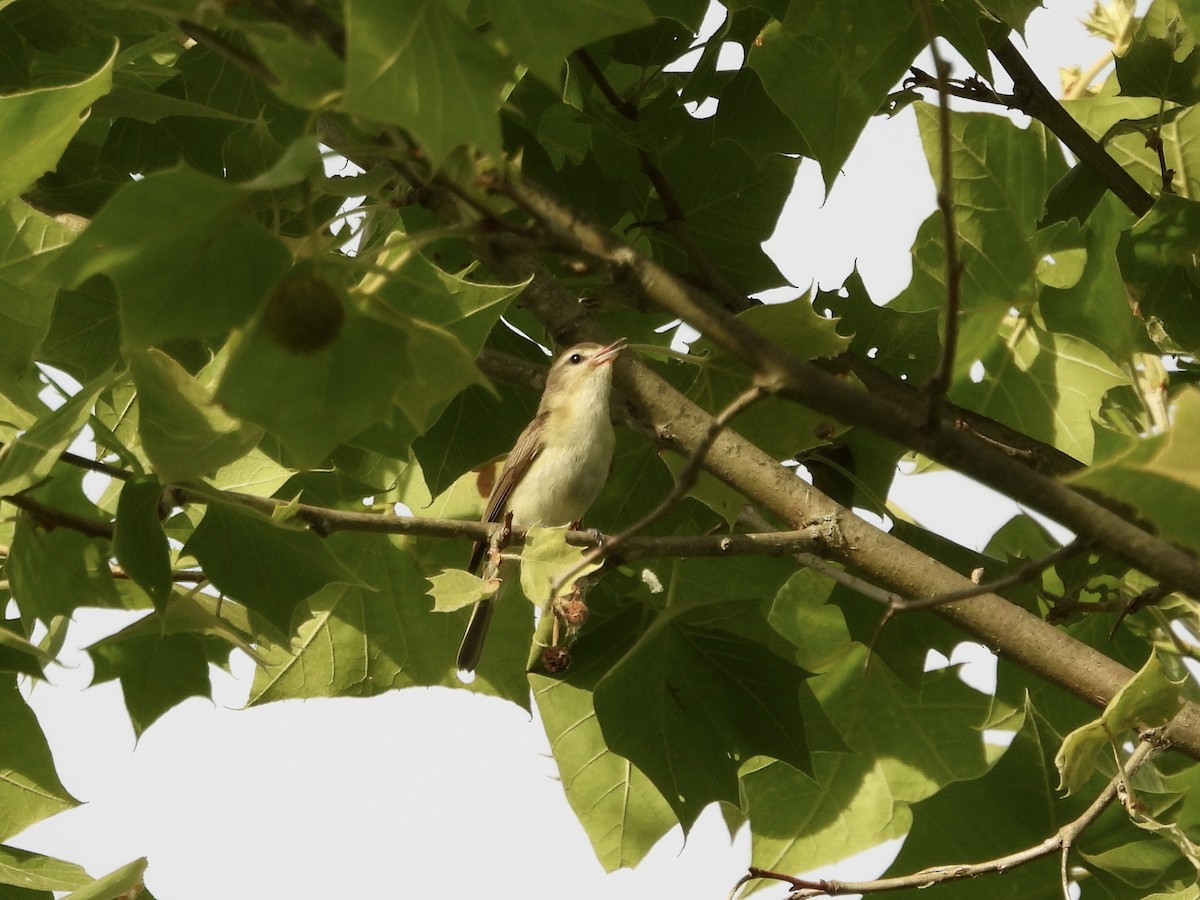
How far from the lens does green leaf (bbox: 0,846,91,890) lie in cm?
347

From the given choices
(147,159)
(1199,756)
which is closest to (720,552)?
(1199,756)

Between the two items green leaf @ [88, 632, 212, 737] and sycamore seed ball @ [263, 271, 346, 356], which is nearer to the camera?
sycamore seed ball @ [263, 271, 346, 356]

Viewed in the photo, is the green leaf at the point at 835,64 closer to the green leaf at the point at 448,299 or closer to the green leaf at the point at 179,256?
the green leaf at the point at 448,299

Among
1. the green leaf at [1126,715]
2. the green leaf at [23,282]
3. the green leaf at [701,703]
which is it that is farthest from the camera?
the green leaf at [701,703]

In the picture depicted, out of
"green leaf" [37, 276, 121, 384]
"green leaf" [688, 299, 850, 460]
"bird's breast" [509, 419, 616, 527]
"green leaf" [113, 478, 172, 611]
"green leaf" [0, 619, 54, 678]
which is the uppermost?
"green leaf" [37, 276, 121, 384]

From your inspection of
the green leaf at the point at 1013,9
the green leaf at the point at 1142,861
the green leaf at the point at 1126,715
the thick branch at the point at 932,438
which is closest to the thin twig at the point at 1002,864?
the green leaf at the point at 1126,715

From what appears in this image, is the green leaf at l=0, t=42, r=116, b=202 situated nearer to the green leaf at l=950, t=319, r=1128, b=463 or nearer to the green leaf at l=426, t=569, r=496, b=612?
the green leaf at l=426, t=569, r=496, b=612

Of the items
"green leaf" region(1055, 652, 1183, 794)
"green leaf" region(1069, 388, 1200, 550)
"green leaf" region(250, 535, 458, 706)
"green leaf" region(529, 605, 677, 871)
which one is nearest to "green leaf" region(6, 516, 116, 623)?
"green leaf" region(250, 535, 458, 706)

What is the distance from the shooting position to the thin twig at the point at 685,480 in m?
1.95

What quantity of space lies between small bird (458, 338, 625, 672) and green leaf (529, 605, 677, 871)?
0.32 metres

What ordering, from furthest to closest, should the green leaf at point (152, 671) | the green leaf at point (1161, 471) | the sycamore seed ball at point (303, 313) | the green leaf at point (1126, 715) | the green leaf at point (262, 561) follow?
the green leaf at point (152, 671) < the green leaf at point (262, 561) < the green leaf at point (1126, 715) < the sycamore seed ball at point (303, 313) < the green leaf at point (1161, 471)

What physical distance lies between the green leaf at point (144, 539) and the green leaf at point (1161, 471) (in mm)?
1977

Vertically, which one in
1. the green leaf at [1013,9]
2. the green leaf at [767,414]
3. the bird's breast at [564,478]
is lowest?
the bird's breast at [564,478]

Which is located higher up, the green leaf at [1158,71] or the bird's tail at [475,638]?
the green leaf at [1158,71]
